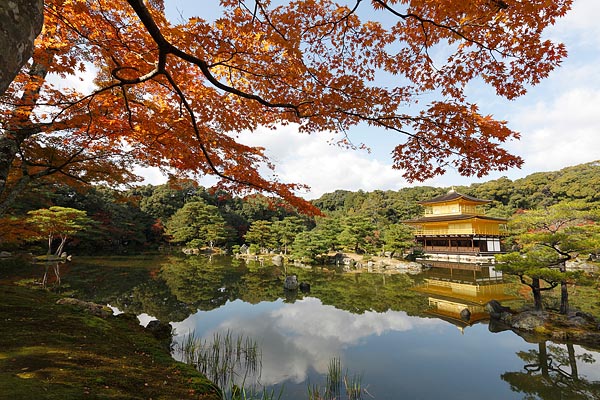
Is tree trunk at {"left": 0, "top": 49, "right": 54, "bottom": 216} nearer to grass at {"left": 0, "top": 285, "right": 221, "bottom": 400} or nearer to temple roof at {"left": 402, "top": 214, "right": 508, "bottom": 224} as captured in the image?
grass at {"left": 0, "top": 285, "right": 221, "bottom": 400}

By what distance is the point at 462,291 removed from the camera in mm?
11992

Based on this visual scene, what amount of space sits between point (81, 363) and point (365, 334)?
6.37 metres

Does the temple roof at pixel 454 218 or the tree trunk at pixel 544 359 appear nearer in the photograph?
the tree trunk at pixel 544 359

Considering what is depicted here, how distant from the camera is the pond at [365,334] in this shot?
4.96 metres

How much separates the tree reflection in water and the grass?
5.45m

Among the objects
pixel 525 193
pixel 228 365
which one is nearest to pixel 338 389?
pixel 228 365

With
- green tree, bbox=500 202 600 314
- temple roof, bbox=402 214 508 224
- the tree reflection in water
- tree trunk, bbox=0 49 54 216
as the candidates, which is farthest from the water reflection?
temple roof, bbox=402 214 508 224

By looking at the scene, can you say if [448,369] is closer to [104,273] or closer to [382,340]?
[382,340]

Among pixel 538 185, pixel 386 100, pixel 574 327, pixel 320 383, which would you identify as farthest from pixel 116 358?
pixel 538 185

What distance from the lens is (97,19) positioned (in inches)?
146

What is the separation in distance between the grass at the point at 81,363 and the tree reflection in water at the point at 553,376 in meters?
5.45

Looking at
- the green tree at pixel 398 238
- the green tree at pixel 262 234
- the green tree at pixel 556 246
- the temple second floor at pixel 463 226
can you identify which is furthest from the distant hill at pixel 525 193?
the green tree at pixel 556 246

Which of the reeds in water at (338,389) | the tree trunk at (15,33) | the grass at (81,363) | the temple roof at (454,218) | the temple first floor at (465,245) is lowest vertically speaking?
the reeds in water at (338,389)

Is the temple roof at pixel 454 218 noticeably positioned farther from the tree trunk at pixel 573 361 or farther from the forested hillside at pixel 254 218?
the tree trunk at pixel 573 361
